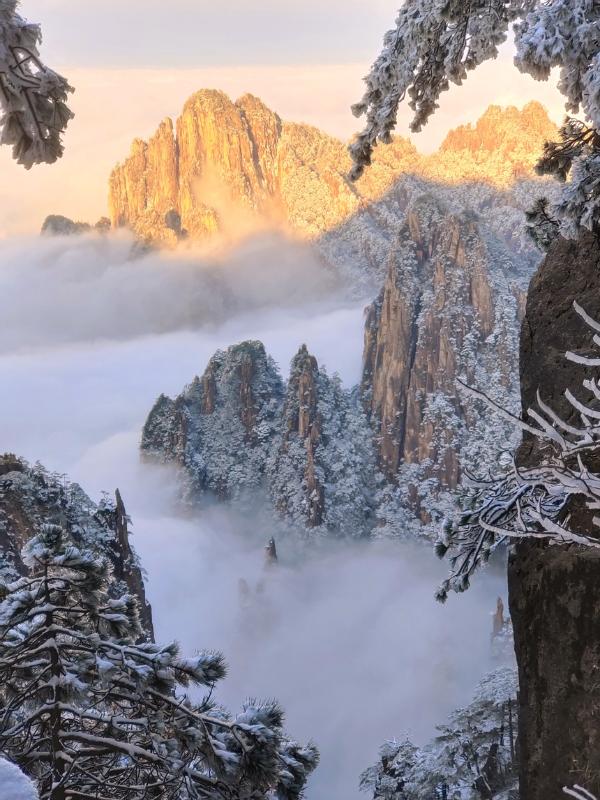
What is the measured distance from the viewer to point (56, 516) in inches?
1261

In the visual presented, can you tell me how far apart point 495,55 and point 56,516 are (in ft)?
98.2

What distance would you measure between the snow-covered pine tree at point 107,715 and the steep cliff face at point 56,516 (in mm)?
22423

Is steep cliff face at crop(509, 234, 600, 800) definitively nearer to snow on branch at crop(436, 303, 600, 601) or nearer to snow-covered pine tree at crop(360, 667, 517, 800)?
snow on branch at crop(436, 303, 600, 601)

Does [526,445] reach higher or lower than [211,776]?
higher

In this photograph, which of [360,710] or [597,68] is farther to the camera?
[360,710]

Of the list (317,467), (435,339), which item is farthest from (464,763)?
(435,339)

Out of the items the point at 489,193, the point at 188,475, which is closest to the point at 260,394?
the point at 188,475

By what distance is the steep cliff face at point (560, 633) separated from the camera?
16.8 ft

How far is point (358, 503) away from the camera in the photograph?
110625 mm

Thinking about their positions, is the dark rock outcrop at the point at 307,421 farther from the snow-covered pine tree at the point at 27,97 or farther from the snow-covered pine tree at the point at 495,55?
the snow-covered pine tree at the point at 27,97

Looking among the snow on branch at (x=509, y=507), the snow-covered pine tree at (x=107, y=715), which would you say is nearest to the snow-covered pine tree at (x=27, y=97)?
the snow on branch at (x=509, y=507)

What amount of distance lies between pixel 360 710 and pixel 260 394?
201 feet

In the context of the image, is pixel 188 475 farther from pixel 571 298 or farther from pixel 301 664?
pixel 571 298

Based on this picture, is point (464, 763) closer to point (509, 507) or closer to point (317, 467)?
point (509, 507)
